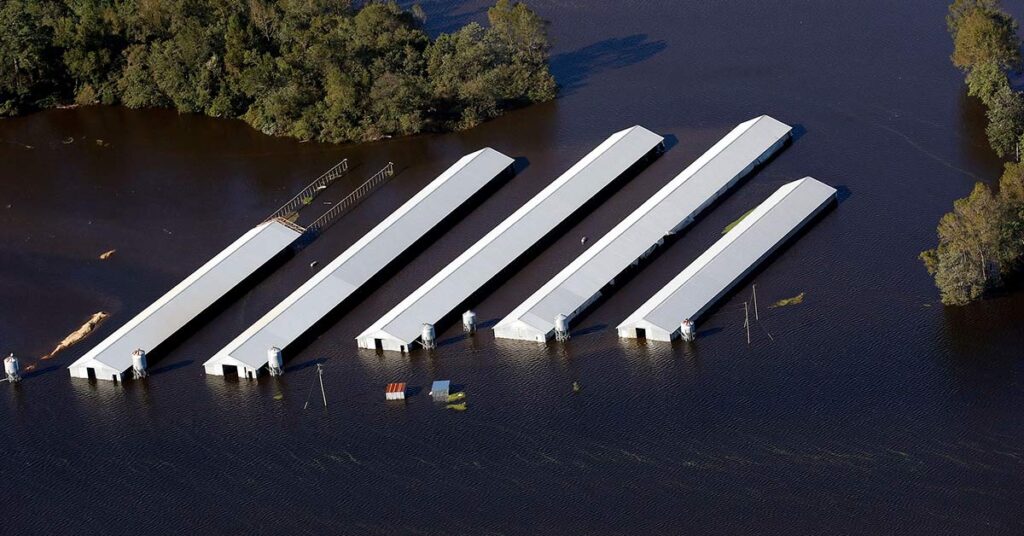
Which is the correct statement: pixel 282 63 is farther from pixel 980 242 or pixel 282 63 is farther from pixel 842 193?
pixel 980 242

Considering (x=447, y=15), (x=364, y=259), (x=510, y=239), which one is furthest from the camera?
(x=447, y=15)

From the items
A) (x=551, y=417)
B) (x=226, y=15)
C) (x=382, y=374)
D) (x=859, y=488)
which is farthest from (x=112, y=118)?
(x=859, y=488)

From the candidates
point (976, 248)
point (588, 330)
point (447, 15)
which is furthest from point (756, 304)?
point (447, 15)

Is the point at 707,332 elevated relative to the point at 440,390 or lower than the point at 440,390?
elevated

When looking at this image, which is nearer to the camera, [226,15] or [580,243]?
[580,243]

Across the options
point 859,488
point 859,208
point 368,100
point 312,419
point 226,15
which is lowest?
point 859,488

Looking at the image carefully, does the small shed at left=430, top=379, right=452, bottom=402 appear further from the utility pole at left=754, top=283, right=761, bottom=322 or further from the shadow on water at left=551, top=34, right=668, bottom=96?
the shadow on water at left=551, top=34, right=668, bottom=96

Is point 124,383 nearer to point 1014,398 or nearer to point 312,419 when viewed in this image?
point 312,419

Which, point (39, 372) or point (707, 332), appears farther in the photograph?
point (39, 372)
